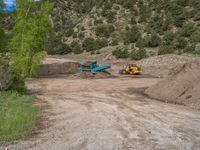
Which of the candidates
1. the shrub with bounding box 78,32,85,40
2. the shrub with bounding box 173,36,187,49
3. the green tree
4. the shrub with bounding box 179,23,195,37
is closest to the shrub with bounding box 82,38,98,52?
the shrub with bounding box 78,32,85,40

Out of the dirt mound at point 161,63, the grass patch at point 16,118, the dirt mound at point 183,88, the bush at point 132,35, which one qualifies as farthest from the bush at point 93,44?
the grass patch at point 16,118

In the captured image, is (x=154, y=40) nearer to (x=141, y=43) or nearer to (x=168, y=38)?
(x=141, y=43)

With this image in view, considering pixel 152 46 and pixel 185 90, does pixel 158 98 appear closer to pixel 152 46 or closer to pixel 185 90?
pixel 185 90

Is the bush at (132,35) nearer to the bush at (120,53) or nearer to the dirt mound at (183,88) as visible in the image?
the bush at (120,53)

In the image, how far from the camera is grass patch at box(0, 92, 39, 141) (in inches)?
446

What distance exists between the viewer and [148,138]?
11.4 meters

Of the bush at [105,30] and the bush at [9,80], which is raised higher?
the bush at [105,30]

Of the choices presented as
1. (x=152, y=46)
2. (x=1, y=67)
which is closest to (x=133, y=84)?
(x=1, y=67)

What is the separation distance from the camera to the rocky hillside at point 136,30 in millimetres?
51469

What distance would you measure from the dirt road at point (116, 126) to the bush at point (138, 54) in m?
29.4

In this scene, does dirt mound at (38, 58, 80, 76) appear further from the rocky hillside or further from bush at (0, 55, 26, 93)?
bush at (0, 55, 26, 93)

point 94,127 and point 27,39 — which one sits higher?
point 27,39

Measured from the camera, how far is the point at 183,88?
21797 millimetres

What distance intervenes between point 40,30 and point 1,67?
38.0ft
